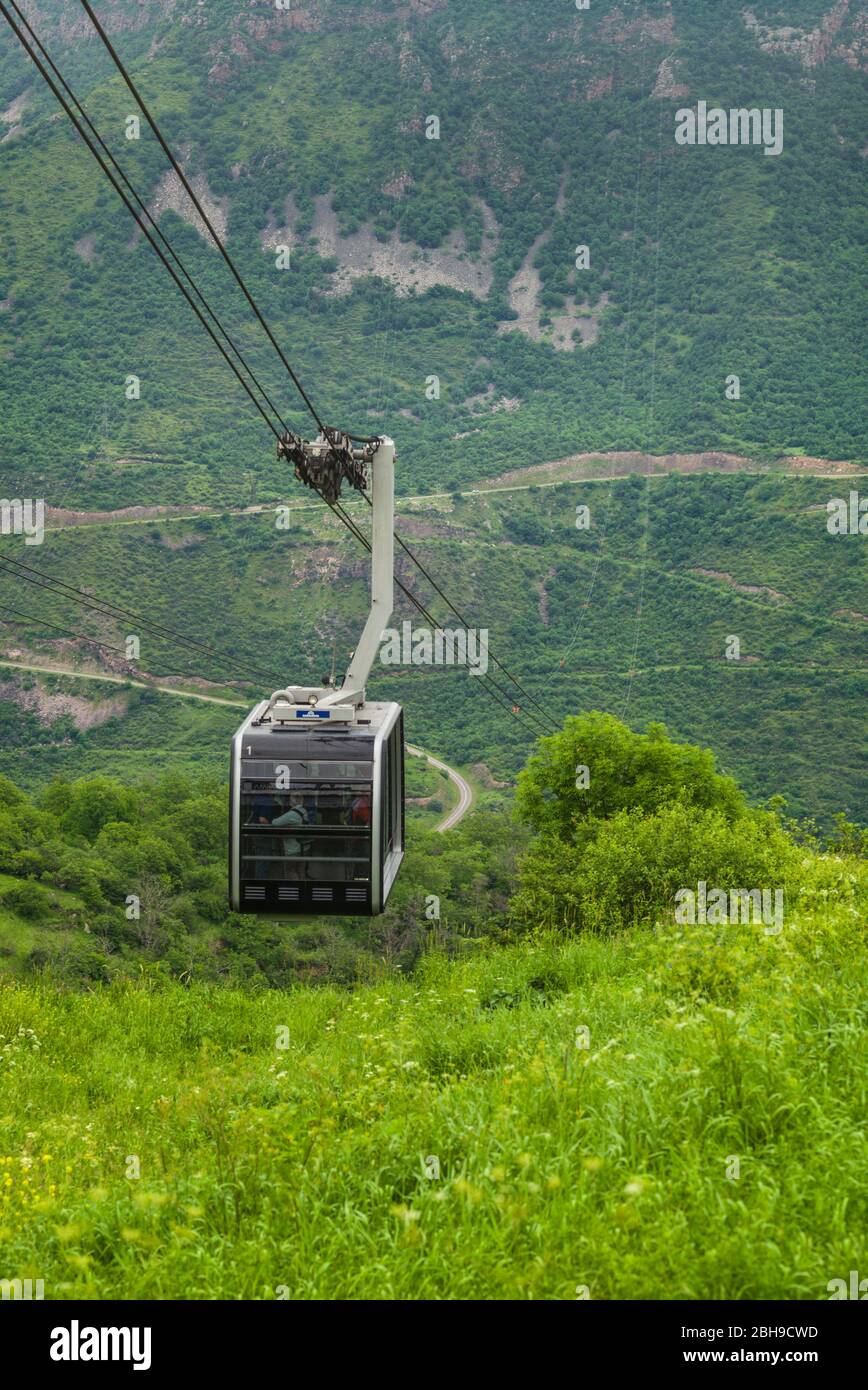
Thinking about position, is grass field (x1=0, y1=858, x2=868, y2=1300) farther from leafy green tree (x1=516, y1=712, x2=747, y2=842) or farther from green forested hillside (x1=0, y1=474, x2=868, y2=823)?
green forested hillside (x1=0, y1=474, x2=868, y2=823)

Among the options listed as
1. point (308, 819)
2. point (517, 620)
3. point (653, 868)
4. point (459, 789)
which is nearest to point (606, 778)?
point (653, 868)

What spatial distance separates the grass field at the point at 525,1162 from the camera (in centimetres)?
532

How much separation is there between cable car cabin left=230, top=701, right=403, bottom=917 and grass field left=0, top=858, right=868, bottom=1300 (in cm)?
221

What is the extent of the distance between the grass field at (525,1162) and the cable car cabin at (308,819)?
2206mm

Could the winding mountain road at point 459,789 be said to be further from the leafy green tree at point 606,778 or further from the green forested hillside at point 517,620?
the leafy green tree at point 606,778

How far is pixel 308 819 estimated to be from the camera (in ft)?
37.7

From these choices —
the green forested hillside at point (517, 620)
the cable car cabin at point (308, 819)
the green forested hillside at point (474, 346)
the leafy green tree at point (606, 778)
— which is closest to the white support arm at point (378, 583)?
the cable car cabin at point (308, 819)

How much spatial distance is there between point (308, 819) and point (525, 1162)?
6.11 metres

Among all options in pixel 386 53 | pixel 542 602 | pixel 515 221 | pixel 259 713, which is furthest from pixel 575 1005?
pixel 386 53

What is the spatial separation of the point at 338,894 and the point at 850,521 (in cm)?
5793

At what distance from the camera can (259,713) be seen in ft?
39.4

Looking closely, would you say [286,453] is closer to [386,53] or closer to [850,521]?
[850,521]

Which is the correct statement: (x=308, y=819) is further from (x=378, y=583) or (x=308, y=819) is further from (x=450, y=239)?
(x=450, y=239)

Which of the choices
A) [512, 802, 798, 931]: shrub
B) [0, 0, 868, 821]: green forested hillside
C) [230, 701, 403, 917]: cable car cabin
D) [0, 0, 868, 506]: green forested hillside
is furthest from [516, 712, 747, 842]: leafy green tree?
[0, 0, 868, 506]: green forested hillside
